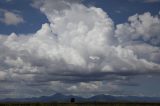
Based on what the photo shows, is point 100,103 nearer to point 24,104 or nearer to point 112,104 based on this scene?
point 112,104

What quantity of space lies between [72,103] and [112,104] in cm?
502

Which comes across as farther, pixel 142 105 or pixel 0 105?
pixel 142 105

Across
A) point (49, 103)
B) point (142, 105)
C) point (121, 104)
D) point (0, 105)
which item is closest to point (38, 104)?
point (49, 103)

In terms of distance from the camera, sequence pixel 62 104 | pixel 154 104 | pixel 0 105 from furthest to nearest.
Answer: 1. pixel 154 104
2. pixel 62 104
3. pixel 0 105

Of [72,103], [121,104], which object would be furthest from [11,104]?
[121,104]

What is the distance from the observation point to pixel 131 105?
149 feet

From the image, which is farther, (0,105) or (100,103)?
(100,103)

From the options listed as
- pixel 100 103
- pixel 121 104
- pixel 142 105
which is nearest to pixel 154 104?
pixel 142 105

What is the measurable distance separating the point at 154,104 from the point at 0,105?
1981 cm

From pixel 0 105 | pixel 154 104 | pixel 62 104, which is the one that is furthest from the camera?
pixel 154 104

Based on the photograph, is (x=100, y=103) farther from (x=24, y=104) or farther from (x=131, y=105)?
(x=24, y=104)

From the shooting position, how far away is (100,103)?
44906 mm

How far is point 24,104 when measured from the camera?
41969 millimetres

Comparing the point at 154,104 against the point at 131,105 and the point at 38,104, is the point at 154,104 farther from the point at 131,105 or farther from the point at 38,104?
the point at 38,104
